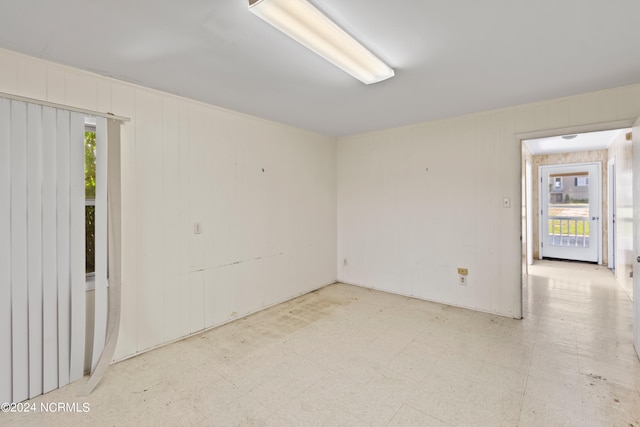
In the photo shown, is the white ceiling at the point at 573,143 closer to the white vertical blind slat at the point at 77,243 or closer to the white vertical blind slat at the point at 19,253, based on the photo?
the white vertical blind slat at the point at 77,243

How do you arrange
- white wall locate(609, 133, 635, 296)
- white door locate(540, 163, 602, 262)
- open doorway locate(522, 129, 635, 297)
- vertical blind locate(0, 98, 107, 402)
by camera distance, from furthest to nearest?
white door locate(540, 163, 602, 262) → open doorway locate(522, 129, 635, 297) → white wall locate(609, 133, 635, 296) → vertical blind locate(0, 98, 107, 402)

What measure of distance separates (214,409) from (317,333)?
4.23ft

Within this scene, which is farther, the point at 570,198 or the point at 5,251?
the point at 570,198

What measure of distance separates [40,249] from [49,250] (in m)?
0.05

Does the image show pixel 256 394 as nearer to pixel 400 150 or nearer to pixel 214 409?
pixel 214 409

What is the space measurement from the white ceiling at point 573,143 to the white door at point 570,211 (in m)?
0.57

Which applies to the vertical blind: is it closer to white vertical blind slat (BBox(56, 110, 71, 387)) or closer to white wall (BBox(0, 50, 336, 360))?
white vertical blind slat (BBox(56, 110, 71, 387))

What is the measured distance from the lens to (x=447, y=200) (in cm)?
385

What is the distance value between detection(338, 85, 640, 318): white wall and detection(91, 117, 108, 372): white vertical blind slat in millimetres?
3265

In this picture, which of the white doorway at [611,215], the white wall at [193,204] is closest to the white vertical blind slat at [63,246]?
the white wall at [193,204]

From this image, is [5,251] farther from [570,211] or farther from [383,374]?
[570,211]

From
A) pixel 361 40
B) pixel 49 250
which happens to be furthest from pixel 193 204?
pixel 361 40

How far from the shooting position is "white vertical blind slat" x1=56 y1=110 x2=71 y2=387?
7.09 ft

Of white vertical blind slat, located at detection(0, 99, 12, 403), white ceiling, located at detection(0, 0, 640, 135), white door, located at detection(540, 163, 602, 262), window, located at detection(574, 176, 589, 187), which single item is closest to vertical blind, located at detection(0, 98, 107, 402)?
white vertical blind slat, located at detection(0, 99, 12, 403)
